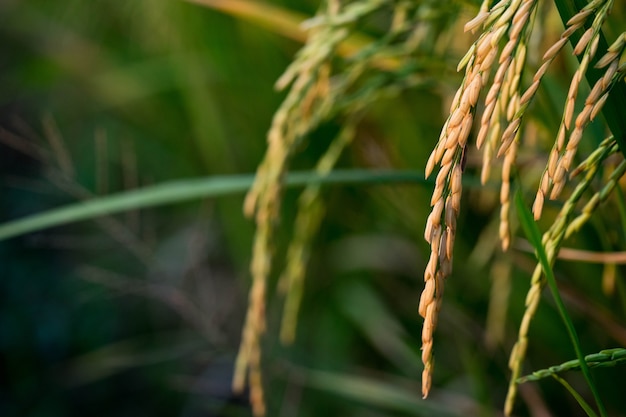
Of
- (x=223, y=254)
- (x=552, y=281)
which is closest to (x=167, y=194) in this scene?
(x=552, y=281)

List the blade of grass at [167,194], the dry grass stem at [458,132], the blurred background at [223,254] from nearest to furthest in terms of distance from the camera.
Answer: the dry grass stem at [458,132]
the blade of grass at [167,194]
the blurred background at [223,254]

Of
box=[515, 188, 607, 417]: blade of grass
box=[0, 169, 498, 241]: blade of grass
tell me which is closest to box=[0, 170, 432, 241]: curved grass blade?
box=[0, 169, 498, 241]: blade of grass

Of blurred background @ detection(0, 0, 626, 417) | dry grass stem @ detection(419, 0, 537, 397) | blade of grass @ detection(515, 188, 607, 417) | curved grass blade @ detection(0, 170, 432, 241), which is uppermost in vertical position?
dry grass stem @ detection(419, 0, 537, 397)

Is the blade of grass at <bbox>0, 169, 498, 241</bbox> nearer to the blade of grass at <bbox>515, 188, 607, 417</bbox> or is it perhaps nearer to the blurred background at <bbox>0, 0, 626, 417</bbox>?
the blurred background at <bbox>0, 0, 626, 417</bbox>

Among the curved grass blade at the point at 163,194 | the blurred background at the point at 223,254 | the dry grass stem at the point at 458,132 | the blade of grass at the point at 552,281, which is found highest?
the dry grass stem at the point at 458,132

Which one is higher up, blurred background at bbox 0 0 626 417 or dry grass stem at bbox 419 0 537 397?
dry grass stem at bbox 419 0 537 397

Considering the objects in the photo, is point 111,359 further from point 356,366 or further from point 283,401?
point 356,366

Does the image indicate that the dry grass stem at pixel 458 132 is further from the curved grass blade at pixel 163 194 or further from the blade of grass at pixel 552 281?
the curved grass blade at pixel 163 194

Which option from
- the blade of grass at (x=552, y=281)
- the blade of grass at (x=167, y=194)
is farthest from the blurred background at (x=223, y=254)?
the blade of grass at (x=552, y=281)

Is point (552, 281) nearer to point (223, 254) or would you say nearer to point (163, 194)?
point (163, 194)
